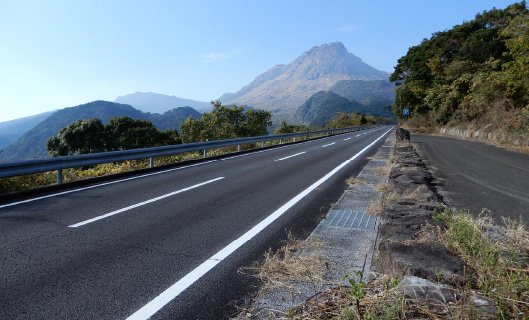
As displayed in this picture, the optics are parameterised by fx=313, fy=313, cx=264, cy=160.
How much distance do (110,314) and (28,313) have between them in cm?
66

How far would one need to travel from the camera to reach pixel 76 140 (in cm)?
4162

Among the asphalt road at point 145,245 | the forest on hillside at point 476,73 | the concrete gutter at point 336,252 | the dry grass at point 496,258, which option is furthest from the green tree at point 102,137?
the dry grass at point 496,258

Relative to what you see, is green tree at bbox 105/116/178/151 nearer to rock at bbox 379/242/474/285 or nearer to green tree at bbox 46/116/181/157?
green tree at bbox 46/116/181/157

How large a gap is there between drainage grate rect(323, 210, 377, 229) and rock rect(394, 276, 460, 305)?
85.4 inches

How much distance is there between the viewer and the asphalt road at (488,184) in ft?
17.2

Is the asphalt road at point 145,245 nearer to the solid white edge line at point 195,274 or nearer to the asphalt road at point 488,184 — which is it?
the solid white edge line at point 195,274

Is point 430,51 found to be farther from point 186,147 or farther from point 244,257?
point 244,257

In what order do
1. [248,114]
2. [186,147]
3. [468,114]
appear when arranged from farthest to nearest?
[248,114] → [468,114] → [186,147]

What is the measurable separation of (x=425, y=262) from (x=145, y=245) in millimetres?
3058

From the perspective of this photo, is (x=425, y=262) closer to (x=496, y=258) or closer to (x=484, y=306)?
(x=496, y=258)

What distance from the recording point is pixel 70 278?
301 centimetres

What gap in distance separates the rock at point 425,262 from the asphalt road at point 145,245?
124 cm

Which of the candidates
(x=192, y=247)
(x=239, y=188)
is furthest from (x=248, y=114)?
(x=192, y=247)

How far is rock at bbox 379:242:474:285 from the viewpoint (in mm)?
2287
